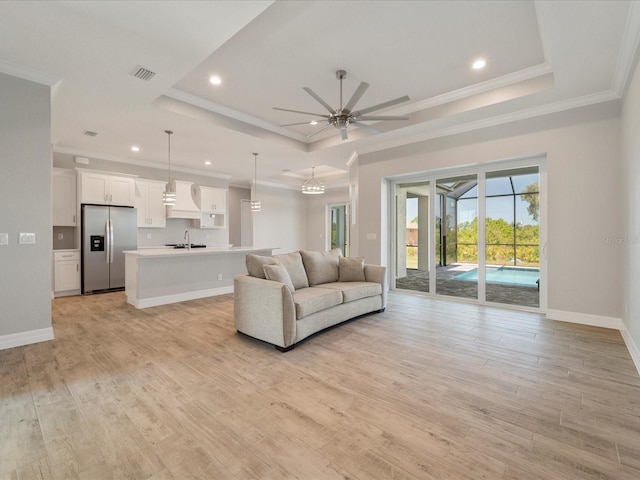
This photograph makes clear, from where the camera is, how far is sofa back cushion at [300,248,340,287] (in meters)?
4.17

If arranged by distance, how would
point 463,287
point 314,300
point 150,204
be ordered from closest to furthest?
point 314,300 < point 463,287 < point 150,204

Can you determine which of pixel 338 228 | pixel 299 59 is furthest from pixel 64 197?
pixel 338 228

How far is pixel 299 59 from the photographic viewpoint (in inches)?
130

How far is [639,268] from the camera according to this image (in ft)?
8.61

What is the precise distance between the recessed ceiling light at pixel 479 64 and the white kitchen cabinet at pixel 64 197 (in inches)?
278

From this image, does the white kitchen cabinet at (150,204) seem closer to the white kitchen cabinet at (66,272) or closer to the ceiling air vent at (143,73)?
the white kitchen cabinet at (66,272)

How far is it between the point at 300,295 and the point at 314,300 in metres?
0.23

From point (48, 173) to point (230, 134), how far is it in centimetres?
246

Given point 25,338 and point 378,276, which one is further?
point 378,276

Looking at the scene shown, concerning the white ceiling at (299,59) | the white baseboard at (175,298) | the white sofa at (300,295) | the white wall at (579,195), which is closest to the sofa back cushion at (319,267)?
the white sofa at (300,295)

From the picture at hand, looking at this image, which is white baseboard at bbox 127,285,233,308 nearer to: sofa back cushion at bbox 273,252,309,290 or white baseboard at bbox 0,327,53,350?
white baseboard at bbox 0,327,53,350

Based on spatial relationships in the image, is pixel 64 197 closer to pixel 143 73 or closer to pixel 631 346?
pixel 143 73

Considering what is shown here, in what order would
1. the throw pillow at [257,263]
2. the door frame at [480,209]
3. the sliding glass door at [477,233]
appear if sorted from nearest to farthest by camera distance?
the throw pillow at [257,263]
the door frame at [480,209]
the sliding glass door at [477,233]

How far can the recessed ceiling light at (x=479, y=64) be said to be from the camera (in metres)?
3.35
